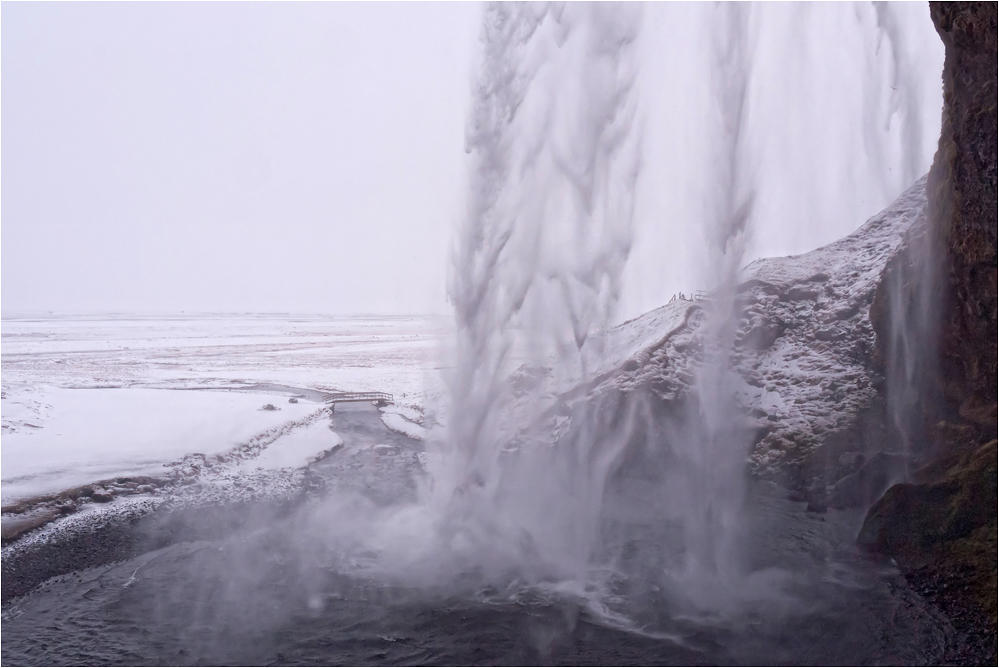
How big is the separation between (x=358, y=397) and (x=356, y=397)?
0.07 m

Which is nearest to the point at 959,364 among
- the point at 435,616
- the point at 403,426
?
the point at 435,616

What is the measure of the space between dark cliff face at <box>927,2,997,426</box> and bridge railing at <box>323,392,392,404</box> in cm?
1742

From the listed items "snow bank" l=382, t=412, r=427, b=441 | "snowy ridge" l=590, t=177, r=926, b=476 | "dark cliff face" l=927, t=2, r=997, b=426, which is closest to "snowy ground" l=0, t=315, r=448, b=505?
"snow bank" l=382, t=412, r=427, b=441

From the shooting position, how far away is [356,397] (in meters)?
23.2

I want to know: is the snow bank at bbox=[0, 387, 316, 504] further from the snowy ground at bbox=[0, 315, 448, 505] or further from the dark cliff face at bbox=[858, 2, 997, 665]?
the dark cliff face at bbox=[858, 2, 997, 665]

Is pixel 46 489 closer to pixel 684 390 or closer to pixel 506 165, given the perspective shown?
pixel 506 165

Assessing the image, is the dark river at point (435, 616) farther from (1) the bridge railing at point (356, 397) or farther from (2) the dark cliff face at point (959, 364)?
(1) the bridge railing at point (356, 397)

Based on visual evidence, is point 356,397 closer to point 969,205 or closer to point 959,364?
point 959,364

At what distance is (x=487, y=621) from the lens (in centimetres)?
761

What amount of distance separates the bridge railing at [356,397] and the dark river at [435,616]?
12.3m

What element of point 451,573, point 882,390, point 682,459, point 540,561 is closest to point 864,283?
point 882,390

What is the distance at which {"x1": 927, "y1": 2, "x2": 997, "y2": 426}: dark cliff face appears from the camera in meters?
9.15

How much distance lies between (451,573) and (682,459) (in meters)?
8.01

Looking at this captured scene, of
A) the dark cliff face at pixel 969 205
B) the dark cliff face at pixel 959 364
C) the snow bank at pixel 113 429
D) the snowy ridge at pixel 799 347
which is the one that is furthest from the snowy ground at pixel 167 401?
the dark cliff face at pixel 969 205
